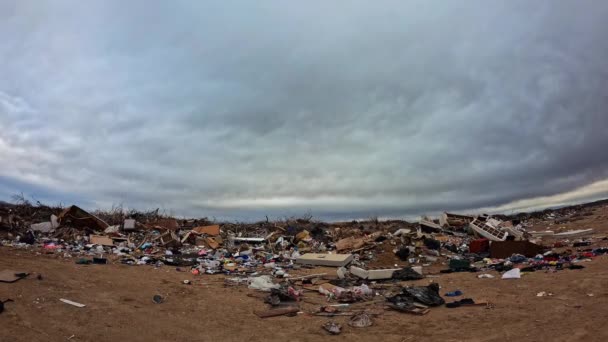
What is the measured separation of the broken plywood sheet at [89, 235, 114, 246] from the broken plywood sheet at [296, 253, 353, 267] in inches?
203

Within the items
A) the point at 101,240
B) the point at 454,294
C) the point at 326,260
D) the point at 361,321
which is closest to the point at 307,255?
the point at 326,260

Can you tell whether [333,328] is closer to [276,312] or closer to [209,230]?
[276,312]

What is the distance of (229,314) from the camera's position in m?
5.80

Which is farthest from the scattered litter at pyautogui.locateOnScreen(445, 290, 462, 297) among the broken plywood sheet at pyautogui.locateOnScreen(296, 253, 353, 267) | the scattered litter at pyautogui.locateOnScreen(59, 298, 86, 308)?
the scattered litter at pyautogui.locateOnScreen(59, 298, 86, 308)

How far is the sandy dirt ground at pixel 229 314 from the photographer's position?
4527 millimetres

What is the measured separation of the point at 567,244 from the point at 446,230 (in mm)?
4210

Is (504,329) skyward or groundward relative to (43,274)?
groundward

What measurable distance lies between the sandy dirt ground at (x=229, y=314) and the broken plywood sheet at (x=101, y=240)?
317cm

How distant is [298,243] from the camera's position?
13.5 meters

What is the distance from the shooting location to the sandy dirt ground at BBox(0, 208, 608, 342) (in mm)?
4527

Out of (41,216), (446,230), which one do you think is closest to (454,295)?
(446,230)

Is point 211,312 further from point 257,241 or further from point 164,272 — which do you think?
point 257,241

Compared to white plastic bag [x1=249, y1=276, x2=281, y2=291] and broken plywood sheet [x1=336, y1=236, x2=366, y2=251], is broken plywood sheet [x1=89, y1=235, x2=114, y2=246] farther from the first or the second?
broken plywood sheet [x1=336, y1=236, x2=366, y2=251]

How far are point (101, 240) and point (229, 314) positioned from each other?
659 centimetres
